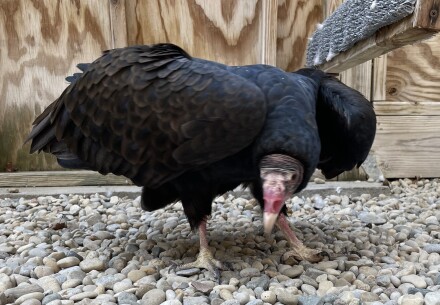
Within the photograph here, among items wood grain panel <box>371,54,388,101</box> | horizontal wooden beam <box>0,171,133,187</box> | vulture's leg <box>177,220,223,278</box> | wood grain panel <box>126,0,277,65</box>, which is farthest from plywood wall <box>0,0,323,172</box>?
vulture's leg <box>177,220,223,278</box>

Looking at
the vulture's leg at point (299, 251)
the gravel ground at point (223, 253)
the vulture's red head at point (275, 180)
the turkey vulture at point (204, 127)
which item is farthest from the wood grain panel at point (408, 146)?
the vulture's red head at point (275, 180)

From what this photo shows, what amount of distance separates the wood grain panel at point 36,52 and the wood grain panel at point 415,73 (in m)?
2.04

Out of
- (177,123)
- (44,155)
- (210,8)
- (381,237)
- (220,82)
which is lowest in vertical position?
(381,237)

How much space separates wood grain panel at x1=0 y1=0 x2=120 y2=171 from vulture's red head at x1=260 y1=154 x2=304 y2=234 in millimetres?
2067

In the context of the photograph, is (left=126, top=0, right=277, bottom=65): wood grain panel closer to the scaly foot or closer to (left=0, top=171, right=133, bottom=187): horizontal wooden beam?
(left=0, top=171, right=133, bottom=187): horizontal wooden beam

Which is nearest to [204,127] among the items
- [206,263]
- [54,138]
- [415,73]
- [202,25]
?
[206,263]

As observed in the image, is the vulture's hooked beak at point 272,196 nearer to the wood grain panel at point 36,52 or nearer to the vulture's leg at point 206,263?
the vulture's leg at point 206,263

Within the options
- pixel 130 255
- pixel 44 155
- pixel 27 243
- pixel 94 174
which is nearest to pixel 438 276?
pixel 130 255

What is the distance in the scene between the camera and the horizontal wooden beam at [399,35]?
5.17 feet

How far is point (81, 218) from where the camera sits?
2736mm

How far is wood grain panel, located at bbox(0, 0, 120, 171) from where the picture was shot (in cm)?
334

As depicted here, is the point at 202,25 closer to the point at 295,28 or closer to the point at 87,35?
the point at 295,28

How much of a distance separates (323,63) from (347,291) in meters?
1.48

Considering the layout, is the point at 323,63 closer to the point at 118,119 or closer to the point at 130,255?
the point at 118,119
